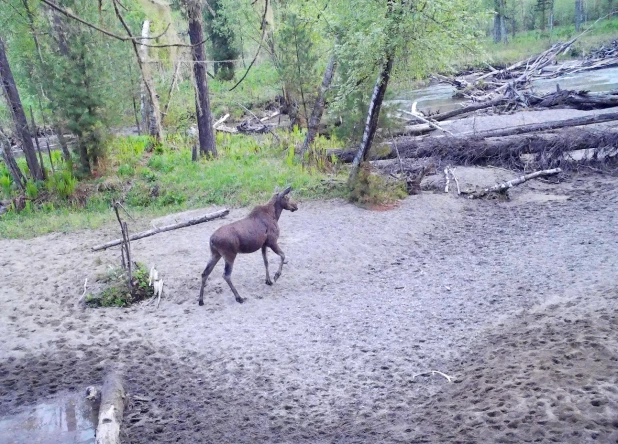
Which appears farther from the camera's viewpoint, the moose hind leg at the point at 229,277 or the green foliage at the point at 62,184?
the green foliage at the point at 62,184

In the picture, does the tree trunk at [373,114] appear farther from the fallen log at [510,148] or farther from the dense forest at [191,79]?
the fallen log at [510,148]

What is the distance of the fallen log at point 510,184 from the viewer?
1553 centimetres

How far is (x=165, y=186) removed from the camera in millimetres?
16984

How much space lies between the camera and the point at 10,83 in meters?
16.8

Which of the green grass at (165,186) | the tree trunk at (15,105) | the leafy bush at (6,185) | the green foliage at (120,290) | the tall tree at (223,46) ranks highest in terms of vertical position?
the tall tree at (223,46)

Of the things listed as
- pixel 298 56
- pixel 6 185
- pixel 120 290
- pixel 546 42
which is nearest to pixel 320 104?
pixel 298 56

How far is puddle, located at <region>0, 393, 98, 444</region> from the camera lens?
643 centimetres

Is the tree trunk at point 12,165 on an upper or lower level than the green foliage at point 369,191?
upper

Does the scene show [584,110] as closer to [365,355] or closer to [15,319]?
[365,355]

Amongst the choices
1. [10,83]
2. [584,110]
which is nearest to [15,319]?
[10,83]

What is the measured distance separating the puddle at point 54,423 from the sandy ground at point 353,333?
0.24 metres

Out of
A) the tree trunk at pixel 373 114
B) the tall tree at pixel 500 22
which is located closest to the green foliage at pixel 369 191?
the tree trunk at pixel 373 114

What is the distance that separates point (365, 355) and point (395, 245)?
482cm

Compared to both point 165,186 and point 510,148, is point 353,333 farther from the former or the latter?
point 510,148
